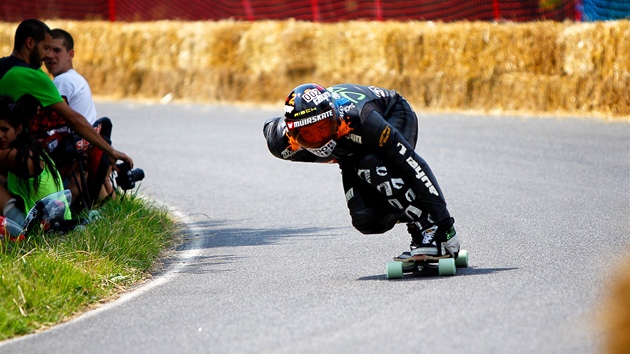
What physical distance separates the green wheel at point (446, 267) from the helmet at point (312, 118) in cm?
108

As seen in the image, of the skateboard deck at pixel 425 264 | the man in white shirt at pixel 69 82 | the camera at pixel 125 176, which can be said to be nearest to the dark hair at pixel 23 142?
the camera at pixel 125 176

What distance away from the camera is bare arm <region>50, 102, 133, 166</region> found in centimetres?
863

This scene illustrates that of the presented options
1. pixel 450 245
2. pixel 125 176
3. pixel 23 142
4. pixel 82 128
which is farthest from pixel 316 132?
pixel 125 176

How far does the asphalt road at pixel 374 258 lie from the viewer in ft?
17.7

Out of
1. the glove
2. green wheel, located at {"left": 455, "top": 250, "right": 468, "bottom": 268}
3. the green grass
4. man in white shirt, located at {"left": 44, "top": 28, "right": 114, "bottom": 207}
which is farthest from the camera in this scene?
man in white shirt, located at {"left": 44, "top": 28, "right": 114, "bottom": 207}

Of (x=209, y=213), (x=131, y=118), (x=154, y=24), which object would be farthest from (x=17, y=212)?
(x=154, y=24)

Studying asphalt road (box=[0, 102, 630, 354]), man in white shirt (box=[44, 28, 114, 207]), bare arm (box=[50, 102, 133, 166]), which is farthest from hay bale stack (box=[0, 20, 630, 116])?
bare arm (box=[50, 102, 133, 166])

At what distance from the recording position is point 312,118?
6504 mm

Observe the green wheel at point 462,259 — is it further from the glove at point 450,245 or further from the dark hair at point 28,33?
the dark hair at point 28,33

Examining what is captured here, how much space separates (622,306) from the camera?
190 inches

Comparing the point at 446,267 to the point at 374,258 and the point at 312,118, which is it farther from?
the point at 312,118

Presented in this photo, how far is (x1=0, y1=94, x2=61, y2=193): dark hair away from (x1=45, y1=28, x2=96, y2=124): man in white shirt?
1.27 meters

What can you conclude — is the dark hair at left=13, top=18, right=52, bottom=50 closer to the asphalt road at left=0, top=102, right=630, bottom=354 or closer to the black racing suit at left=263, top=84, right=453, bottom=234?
the asphalt road at left=0, top=102, right=630, bottom=354

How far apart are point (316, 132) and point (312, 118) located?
109 mm
